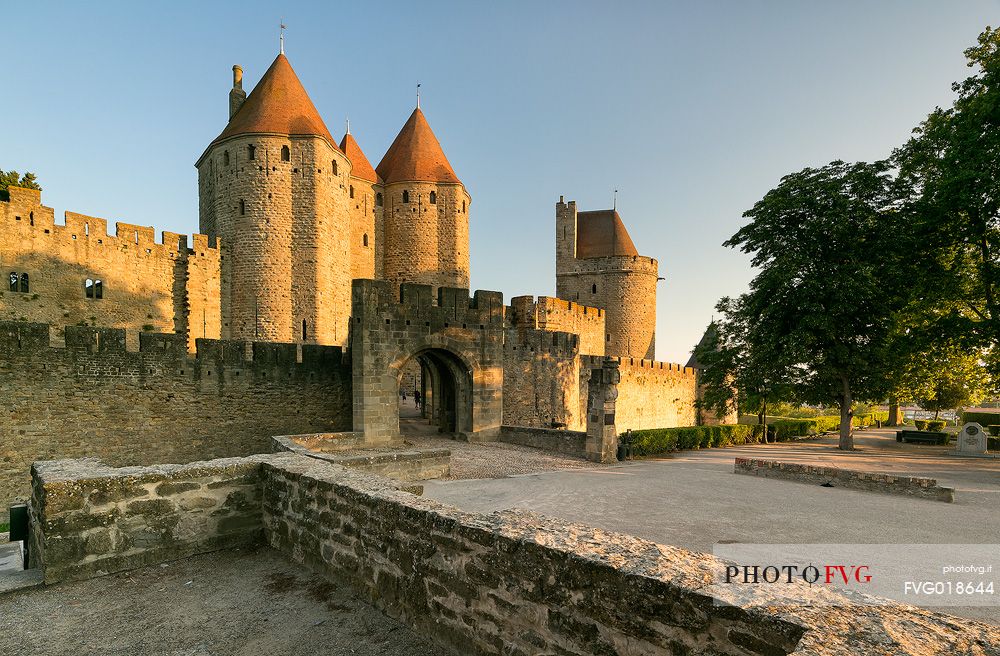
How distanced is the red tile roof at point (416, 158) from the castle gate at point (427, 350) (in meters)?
18.9

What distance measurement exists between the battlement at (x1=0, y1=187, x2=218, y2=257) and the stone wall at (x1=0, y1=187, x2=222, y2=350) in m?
0.03

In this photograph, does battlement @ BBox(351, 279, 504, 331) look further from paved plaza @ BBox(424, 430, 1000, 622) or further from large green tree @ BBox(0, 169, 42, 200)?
large green tree @ BBox(0, 169, 42, 200)

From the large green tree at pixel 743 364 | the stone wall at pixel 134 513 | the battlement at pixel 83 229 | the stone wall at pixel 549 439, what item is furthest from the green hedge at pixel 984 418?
the battlement at pixel 83 229

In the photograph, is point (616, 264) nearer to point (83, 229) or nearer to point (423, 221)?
point (423, 221)

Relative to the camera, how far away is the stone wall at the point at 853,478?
419 inches

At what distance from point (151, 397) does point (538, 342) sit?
1307cm

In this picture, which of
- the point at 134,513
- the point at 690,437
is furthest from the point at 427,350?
the point at 690,437

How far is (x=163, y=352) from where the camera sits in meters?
13.4

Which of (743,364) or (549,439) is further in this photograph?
(743,364)

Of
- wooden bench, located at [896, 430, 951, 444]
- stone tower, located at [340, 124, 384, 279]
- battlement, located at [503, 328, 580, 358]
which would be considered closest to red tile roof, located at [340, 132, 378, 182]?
stone tower, located at [340, 124, 384, 279]

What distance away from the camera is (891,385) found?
18.3 m

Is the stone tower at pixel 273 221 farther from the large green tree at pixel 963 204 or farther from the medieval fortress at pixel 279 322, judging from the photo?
the large green tree at pixel 963 204

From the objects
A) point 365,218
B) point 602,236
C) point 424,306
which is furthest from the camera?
point 602,236

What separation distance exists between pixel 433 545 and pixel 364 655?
29.5 inches
